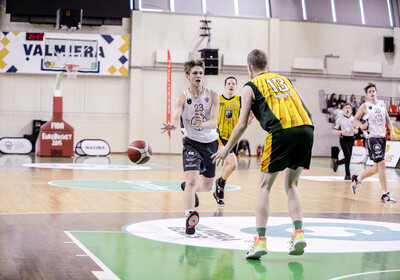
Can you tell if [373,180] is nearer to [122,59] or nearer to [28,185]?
[28,185]

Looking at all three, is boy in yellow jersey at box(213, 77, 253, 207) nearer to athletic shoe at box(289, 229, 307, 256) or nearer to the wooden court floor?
the wooden court floor

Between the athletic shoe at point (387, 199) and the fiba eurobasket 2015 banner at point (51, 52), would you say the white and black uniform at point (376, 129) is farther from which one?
the fiba eurobasket 2015 banner at point (51, 52)

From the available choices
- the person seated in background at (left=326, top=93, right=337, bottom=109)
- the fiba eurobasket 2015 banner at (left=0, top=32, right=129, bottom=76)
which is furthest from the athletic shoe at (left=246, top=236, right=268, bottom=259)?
the person seated in background at (left=326, top=93, right=337, bottom=109)

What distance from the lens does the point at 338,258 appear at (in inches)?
196

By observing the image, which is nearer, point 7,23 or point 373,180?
point 373,180

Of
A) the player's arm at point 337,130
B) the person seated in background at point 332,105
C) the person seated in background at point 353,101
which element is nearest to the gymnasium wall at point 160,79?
the person seated in background at point 332,105

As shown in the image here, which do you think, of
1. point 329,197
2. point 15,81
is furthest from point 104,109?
point 329,197

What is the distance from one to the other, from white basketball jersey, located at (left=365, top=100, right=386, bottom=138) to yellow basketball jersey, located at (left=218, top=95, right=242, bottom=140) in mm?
2188

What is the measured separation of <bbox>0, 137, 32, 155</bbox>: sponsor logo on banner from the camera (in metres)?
21.9

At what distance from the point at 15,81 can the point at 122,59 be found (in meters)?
4.38

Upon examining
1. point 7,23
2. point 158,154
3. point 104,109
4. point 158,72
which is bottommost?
point 158,154

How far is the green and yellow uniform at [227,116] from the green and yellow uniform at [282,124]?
175 inches

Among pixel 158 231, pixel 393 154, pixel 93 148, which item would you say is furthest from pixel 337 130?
pixel 93 148

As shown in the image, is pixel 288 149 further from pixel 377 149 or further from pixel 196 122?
pixel 377 149
